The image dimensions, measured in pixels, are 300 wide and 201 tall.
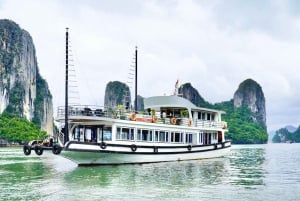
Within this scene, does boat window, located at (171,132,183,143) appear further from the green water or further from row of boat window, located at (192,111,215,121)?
the green water

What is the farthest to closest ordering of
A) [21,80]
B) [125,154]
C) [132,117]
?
[21,80] → [132,117] → [125,154]

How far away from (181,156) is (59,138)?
792 cm

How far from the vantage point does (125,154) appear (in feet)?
86.3

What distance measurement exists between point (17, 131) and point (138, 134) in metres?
59.8

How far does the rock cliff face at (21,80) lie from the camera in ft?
343

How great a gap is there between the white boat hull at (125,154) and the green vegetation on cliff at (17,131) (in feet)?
186

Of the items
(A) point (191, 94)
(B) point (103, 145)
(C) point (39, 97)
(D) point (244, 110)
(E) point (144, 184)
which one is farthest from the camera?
(D) point (244, 110)

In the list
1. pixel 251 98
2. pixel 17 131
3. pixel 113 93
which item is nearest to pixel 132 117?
pixel 17 131

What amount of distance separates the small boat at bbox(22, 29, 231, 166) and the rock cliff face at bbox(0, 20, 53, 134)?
7409 centimetres

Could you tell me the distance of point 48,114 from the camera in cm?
12156

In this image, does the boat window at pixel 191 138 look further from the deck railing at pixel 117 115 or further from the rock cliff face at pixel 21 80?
the rock cliff face at pixel 21 80

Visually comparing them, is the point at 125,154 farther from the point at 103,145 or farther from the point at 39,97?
the point at 39,97

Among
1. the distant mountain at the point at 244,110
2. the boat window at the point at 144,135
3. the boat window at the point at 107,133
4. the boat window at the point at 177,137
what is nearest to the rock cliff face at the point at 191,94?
the distant mountain at the point at 244,110

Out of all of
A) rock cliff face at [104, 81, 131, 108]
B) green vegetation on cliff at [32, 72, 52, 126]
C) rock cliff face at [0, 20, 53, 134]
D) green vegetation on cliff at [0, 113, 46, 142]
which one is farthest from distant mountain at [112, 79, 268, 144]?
green vegetation on cliff at [0, 113, 46, 142]
